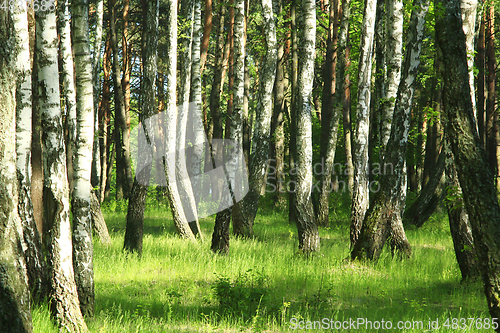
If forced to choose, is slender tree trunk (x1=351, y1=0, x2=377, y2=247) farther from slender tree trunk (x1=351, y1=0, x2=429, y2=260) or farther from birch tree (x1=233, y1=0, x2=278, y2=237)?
birch tree (x1=233, y1=0, x2=278, y2=237)

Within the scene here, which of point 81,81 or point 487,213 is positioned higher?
point 81,81

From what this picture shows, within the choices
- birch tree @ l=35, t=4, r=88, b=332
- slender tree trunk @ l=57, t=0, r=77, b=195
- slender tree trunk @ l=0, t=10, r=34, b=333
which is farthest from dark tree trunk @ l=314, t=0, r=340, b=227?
slender tree trunk @ l=0, t=10, r=34, b=333

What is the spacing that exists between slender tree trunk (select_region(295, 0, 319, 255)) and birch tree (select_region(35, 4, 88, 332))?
18.1ft

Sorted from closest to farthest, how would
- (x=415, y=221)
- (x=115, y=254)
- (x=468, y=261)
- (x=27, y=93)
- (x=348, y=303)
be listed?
(x=27, y=93)
(x=348, y=303)
(x=468, y=261)
(x=115, y=254)
(x=415, y=221)

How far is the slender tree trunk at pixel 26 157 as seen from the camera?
396 centimetres

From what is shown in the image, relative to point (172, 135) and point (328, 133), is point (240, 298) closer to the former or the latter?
point (172, 135)

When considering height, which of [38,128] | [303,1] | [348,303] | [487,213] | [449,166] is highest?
[303,1]

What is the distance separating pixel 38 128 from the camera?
20.1 feet

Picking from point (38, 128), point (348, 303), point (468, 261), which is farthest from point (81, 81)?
point (468, 261)

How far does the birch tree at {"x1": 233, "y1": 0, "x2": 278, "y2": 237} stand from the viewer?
9.41 m

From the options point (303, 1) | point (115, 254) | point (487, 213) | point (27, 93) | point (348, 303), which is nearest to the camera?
point (487, 213)

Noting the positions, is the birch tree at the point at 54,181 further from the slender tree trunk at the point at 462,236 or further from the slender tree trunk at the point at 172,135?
the slender tree trunk at the point at 462,236

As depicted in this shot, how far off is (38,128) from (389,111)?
7267 mm

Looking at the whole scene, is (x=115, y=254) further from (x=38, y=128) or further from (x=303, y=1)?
(x=303, y=1)
